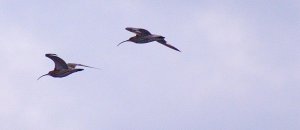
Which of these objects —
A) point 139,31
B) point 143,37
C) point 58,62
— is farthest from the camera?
point 143,37

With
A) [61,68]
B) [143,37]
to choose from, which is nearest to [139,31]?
[143,37]

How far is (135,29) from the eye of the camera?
6962 cm

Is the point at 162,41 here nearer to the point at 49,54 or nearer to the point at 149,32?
the point at 149,32

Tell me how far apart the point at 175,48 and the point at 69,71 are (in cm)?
1084

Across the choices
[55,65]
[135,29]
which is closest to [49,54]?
[55,65]

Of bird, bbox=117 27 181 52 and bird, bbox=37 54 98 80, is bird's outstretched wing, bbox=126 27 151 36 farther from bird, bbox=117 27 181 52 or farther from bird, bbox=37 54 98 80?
bird, bbox=37 54 98 80

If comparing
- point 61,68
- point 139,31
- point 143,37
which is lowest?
point 61,68

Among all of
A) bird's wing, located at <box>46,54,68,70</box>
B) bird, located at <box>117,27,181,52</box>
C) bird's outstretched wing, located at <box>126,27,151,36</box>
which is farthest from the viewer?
bird, located at <box>117,27,181,52</box>

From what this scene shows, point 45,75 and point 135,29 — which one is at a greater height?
point 135,29

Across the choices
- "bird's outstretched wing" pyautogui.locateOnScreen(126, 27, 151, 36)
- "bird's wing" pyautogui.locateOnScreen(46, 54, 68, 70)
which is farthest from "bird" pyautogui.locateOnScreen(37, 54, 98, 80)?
"bird's outstretched wing" pyautogui.locateOnScreen(126, 27, 151, 36)

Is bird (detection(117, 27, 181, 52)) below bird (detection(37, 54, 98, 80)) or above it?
above

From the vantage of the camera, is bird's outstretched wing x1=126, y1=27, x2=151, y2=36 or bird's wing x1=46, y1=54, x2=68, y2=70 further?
bird's outstretched wing x1=126, y1=27, x2=151, y2=36

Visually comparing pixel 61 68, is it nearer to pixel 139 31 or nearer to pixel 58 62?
pixel 58 62

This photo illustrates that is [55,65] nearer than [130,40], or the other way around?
[55,65]
